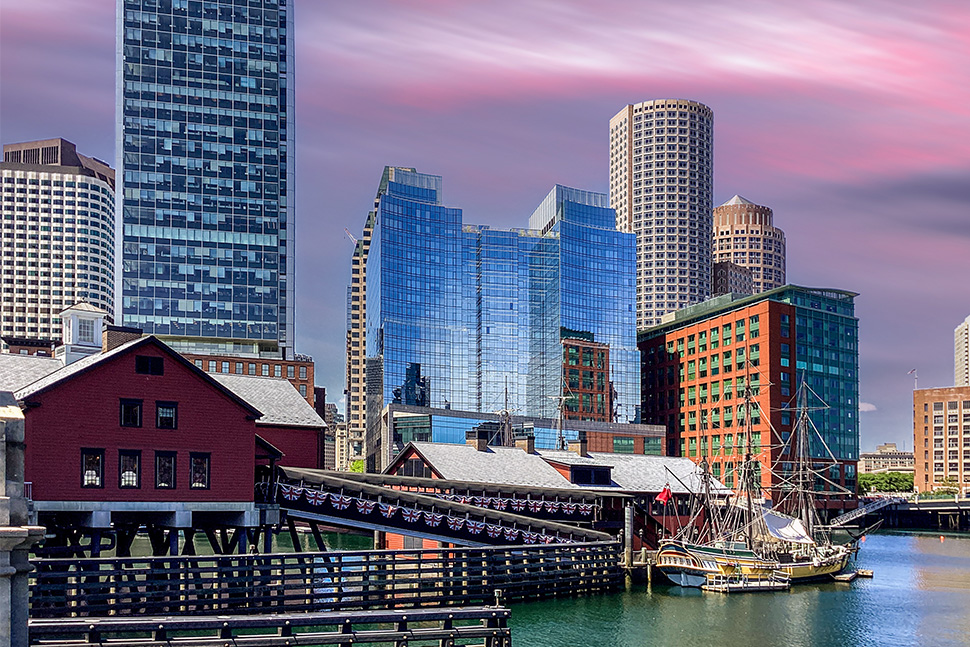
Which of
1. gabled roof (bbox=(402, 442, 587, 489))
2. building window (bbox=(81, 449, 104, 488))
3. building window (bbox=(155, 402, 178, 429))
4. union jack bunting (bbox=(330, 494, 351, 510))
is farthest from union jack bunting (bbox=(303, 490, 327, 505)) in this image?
gabled roof (bbox=(402, 442, 587, 489))

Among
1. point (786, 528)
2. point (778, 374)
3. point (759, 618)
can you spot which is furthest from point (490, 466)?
point (778, 374)

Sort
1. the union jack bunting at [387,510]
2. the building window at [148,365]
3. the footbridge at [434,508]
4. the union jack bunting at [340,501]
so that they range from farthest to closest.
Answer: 1. the union jack bunting at [387,510]
2. the union jack bunting at [340,501]
3. the footbridge at [434,508]
4. the building window at [148,365]

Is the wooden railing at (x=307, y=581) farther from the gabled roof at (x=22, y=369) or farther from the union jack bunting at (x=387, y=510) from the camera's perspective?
the gabled roof at (x=22, y=369)

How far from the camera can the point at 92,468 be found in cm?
5278

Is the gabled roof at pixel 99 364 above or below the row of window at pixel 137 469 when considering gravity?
above

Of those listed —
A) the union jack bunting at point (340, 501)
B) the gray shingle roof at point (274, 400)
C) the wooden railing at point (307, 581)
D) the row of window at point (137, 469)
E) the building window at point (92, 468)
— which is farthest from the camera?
the gray shingle roof at point (274, 400)

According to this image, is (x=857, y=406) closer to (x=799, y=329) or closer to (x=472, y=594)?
(x=799, y=329)

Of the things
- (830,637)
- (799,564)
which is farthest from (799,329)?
(830,637)

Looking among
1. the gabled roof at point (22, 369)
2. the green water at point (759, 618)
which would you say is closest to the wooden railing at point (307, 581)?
the green water at point (759, 618)

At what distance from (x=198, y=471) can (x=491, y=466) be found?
3009 cm

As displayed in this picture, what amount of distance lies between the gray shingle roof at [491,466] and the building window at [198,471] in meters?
24.3

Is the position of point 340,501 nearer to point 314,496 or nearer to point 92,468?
point 314,496

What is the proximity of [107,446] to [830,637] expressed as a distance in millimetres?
37484

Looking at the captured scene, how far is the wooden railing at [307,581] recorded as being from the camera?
147 ft
